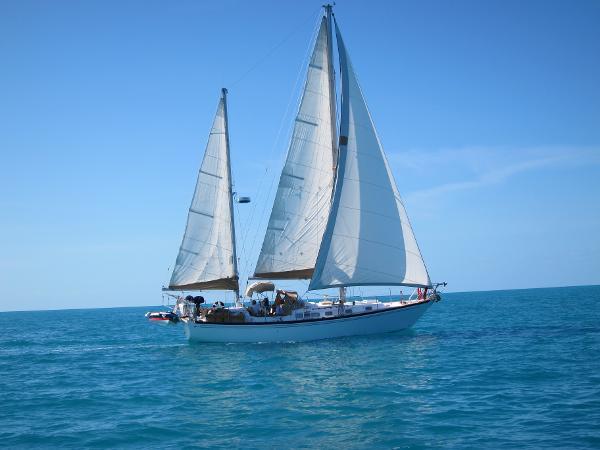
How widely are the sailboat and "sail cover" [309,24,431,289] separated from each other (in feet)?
0.19

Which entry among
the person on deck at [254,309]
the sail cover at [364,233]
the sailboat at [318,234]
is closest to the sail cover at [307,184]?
the sailboat at [318,234]

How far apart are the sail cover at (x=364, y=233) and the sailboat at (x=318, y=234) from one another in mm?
59

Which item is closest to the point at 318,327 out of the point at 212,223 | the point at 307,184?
the point at 307,184

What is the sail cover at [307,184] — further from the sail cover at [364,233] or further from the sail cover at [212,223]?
the sail cover at [212,223]

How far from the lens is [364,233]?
32125 millimetres

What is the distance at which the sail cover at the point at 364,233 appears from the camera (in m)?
32.2

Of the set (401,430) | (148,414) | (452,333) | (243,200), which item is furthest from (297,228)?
(401,430)

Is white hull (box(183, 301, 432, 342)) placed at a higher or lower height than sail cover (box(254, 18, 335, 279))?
lower

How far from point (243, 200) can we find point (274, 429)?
22.7 m

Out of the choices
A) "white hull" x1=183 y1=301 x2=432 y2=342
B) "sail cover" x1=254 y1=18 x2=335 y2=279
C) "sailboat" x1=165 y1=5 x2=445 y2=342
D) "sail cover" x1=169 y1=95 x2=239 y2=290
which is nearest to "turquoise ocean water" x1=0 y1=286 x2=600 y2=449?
"white hull" x1=183 y1=301 x2=432 y2=342

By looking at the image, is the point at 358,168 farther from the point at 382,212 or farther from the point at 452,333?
the point at 452,333

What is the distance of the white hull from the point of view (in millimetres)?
32188

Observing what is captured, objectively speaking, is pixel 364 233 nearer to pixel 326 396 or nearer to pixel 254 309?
pixel 254 309

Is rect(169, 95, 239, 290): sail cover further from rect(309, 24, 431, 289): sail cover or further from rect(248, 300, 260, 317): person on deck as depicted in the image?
rect(309, 24, 431, 289): sail cover
